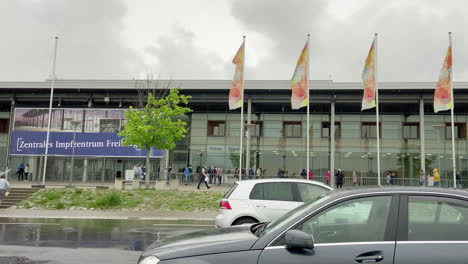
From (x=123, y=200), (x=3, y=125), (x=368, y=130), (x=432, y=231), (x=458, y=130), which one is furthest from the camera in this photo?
(x=3, y=125)

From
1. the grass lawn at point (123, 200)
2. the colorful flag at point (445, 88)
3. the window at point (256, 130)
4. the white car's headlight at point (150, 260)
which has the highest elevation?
the colorful flag at point (445, 88)

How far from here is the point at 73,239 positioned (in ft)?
36.5

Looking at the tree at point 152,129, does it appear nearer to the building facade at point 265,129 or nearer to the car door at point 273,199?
the building facade at point 265,129

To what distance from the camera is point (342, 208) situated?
3699mm

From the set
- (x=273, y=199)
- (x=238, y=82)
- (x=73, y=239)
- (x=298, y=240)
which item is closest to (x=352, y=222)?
(x=298, y=240)

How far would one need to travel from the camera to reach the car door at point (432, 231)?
3279 millimetres

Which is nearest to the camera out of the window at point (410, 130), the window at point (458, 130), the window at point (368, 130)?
the window at point (458, 130)

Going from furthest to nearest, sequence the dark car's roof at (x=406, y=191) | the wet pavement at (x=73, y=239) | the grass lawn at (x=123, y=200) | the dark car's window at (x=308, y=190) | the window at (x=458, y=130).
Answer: the window at (x=458, y=130) < the grass lawn at (x=123, y=200) < the dark car's window at (x=308, y=190) < the wet pavement at (x=73, y=239) < the dark car's roof at (x=406, y=191)

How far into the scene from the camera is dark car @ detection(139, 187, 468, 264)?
3352mm

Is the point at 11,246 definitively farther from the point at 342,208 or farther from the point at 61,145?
the point at 61,145

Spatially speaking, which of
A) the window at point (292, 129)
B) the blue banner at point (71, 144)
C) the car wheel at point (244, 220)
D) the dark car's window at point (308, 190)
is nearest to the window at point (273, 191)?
the dark car's window at point (308, 190)

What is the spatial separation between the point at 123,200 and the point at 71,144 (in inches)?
763

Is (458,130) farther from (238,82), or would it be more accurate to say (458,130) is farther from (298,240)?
(298,240)

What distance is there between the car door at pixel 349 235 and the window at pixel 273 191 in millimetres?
5691
